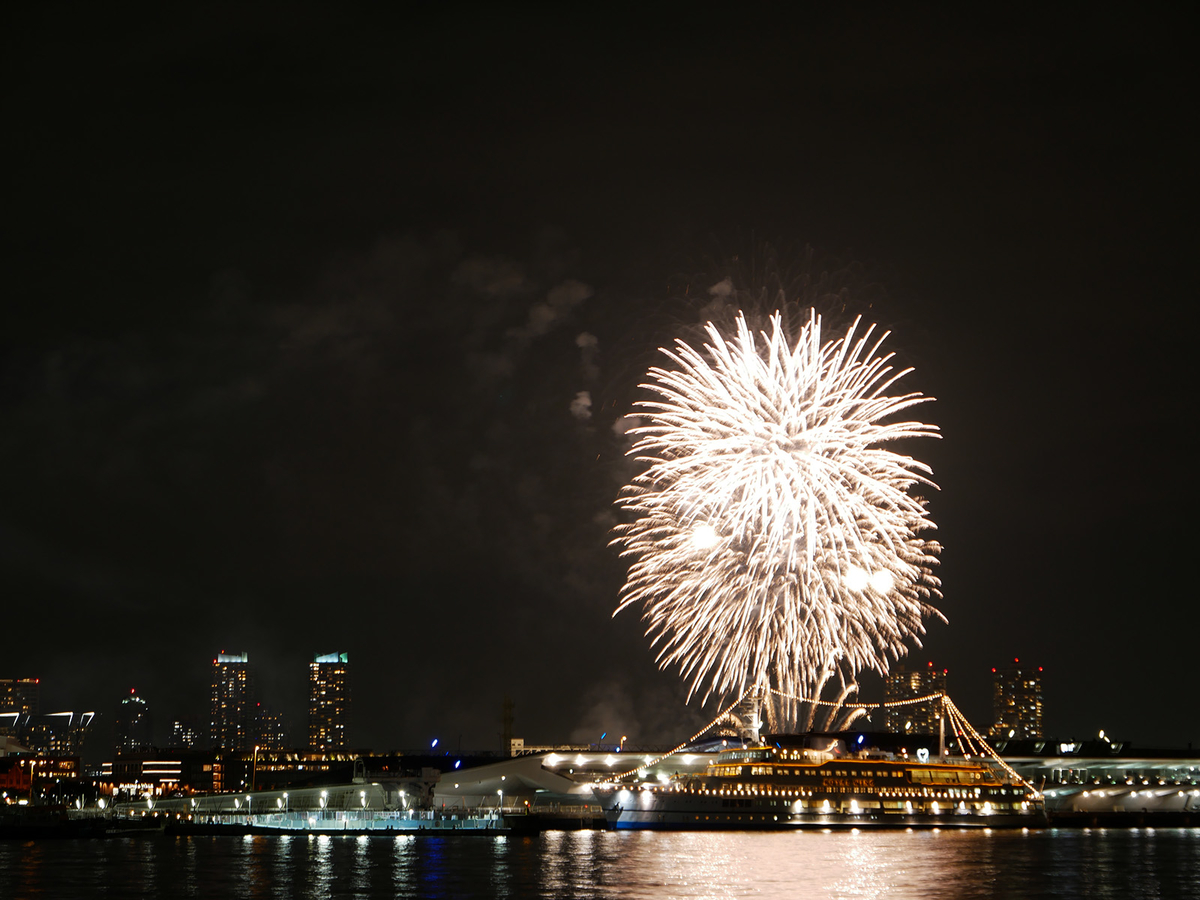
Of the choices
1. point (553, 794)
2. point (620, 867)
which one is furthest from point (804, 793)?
point (620, 867)

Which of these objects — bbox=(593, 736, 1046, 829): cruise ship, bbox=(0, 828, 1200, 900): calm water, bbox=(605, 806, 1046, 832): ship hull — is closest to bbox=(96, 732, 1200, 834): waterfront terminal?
bbox=(593, 736, 1046, 829): cruise ship

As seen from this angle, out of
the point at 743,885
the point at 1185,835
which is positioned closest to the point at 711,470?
the point at 743,885

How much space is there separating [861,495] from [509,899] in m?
29.7

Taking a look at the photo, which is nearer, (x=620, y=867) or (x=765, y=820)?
(x=620, y=867)

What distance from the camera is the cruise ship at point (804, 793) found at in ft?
340

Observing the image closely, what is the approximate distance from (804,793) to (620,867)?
41608 mm

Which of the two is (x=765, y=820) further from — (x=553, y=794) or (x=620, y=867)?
(x=553, y=794)

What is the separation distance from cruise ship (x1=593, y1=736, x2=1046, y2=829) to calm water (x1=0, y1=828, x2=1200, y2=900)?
440 centimetres

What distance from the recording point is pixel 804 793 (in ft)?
343

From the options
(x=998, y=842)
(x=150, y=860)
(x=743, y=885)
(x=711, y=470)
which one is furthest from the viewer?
(x=998, y=842)

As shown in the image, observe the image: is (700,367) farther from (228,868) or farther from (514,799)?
(514,799)

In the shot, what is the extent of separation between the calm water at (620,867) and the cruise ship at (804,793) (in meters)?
4.40

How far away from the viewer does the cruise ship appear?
340ft

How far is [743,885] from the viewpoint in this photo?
56719 millimetres
